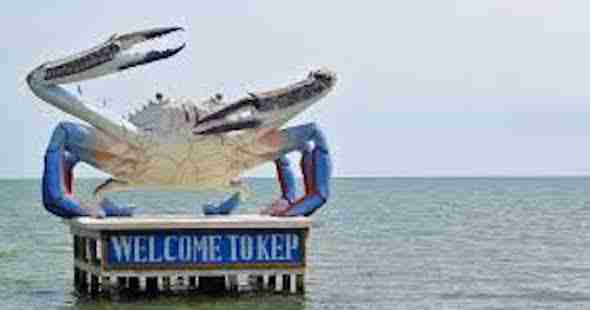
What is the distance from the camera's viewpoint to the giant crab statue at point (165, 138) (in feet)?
106

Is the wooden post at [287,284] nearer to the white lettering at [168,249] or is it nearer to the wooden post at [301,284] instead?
the wooden post at [301,284]

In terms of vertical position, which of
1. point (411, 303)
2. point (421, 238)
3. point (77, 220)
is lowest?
point (421, 238)

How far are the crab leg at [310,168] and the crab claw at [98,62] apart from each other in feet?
11.3

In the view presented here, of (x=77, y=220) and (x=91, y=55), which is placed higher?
(x=91, y=55)

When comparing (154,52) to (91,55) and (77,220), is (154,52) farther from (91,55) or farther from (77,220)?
(77,220)

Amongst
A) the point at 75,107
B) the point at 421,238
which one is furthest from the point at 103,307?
the point at 421,238

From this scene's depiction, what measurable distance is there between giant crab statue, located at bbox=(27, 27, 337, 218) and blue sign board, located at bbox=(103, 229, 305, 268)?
3.49 feet

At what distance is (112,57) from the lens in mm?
32438

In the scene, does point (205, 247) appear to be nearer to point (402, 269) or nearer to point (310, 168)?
point (310, 168)

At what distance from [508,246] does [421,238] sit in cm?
707

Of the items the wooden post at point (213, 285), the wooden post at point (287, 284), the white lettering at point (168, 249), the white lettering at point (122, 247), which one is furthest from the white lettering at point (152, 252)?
the wooden post at point (287, 284)

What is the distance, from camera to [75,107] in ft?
107

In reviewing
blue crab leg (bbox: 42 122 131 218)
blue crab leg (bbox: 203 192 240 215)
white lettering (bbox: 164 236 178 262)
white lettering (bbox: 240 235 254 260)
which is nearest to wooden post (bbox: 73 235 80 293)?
blue crab leg (bbox: 42 122 131 218)

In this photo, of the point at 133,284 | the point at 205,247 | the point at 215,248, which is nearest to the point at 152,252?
the point at 205,247
